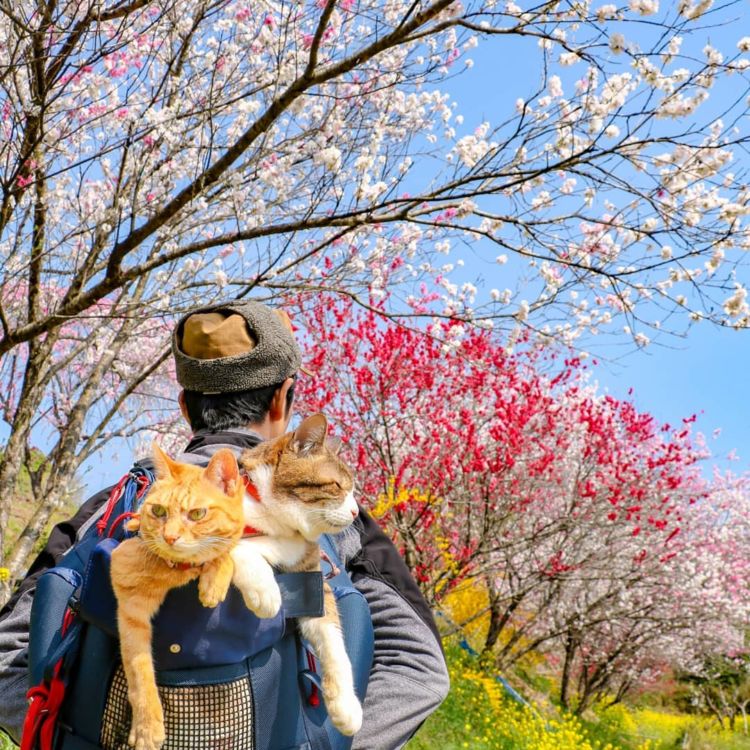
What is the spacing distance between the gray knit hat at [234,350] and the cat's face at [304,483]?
42 centimetres

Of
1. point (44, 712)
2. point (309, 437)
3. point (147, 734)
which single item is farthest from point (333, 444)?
point (44, 712)

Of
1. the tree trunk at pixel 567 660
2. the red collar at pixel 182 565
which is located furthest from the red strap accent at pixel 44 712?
the tree trunk at pixel 567 660

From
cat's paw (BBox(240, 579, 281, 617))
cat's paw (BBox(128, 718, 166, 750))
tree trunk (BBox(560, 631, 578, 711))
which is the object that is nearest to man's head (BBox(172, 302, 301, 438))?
cat's paw (BBox(240, 579, 281, 617))

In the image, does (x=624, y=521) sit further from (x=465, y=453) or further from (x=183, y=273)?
(x=183, y=273)

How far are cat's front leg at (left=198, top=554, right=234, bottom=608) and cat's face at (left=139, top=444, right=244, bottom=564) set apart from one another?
23 mm

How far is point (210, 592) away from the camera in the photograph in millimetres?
1225

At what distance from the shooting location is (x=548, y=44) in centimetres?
408

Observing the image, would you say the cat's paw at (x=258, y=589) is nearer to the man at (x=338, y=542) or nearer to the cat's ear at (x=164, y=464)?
the cat's ear at (x=164, y=464)

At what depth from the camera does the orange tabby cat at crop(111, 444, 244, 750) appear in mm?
1212

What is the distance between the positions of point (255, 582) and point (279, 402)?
73 centimetres

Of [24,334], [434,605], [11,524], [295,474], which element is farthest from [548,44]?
[11,524]

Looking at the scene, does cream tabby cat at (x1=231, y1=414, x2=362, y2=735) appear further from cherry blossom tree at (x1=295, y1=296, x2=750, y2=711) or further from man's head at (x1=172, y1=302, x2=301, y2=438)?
cherry blossom tree at (x1=295, y1=296, x2=750, y2=711)

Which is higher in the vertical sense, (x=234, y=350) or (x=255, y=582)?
(x=234, y=350)

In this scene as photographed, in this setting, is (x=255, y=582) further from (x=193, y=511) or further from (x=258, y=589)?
(x=193, y=511)
